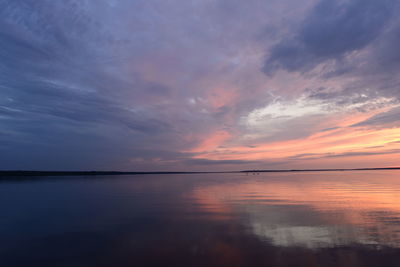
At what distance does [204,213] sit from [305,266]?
11.7m

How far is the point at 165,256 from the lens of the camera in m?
10.5

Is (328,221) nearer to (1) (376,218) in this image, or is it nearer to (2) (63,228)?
(1) (376,218)

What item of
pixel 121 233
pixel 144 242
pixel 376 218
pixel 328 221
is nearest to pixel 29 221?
pixel 121 233

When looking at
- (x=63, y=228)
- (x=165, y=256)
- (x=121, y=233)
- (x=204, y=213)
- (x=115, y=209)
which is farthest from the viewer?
(x=115, y=209)

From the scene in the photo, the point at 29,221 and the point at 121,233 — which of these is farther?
the point at 29,221

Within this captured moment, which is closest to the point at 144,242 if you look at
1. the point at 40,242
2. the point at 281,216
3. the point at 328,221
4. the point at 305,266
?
the point at 40,242

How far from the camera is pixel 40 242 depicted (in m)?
12.7

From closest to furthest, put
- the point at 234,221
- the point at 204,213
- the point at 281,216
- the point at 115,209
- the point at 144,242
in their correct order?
the point at 144,242 → the point at 234,221 → the point at 281,216 → the point at 204,213 → the point at 115,209

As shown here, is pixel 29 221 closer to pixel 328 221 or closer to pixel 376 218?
pixel 328 221

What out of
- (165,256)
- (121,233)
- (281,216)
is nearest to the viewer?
(165,256)

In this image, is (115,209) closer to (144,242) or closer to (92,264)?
(144,242)

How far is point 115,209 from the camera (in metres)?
22.4

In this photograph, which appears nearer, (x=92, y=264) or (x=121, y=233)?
(x=92, y=264)

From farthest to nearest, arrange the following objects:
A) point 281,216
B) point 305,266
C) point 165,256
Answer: point 281,216, point 165,256, point 305,266
